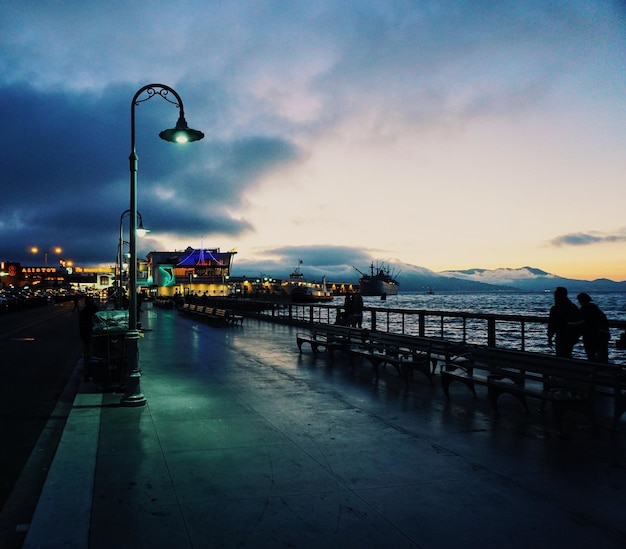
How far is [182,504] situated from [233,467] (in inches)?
39.0

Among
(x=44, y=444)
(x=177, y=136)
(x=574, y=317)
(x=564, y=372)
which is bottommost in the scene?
(x=44, y=444)

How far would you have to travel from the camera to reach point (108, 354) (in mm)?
10172

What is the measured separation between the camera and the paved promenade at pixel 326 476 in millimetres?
4152

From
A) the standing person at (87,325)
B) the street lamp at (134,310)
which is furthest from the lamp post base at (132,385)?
the standing person at (87,325)

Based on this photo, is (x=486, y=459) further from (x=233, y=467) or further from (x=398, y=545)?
(x=233, y=467)

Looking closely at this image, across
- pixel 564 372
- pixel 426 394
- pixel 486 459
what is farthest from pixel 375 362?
pixel 486 459

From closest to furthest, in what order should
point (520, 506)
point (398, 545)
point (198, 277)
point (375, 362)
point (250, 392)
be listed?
point (398, 545), point (520, 506), point (250, 392), point (375, 362), point (198, 277)

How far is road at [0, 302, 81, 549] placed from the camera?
5.09 metres

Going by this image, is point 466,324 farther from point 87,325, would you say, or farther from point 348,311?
point 87,325

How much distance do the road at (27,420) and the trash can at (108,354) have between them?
0.78 meters

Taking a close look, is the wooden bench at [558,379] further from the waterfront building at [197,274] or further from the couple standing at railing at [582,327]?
the waterfront building at [197,274]


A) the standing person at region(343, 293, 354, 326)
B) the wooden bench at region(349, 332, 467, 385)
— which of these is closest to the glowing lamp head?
the wooden bench at region(349, 332, 467, 385)

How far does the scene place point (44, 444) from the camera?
7.25 metres

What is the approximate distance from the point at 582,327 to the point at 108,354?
27.4 ft
